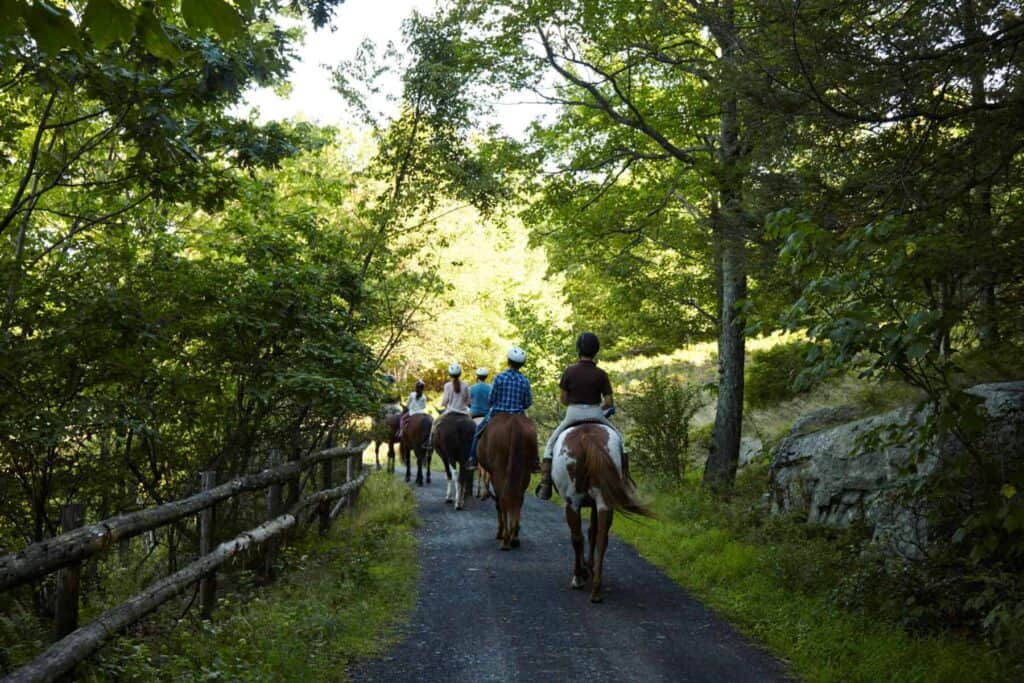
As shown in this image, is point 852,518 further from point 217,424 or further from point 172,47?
point 172,47

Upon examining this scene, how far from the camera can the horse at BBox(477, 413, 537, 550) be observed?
34.2 feet

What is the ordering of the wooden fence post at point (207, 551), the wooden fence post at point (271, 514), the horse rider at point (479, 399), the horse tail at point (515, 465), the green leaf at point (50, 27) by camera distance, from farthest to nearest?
the horse rider at point (479, 399)
the horse tail at point (515, 465)
the wooden fence post at point (271, 514)
the wooden fence post at point (207, 551)
the green leaf at point (50, 27)

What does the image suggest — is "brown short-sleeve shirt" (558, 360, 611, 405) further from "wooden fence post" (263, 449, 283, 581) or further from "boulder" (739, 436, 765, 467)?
"boulder" (739, 436, 765, 467)

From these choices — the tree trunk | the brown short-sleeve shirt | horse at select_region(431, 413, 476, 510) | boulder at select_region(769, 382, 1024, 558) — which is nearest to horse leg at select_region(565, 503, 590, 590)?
the brown short-sleeve shirt

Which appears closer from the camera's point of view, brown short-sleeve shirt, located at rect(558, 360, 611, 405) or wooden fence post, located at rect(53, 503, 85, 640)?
wooden fence post, located at rect(53, 503, 85, 640)

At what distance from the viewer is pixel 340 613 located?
274 inches

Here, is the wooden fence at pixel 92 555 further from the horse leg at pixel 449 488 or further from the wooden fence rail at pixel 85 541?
the horse leg at pixel 449 488

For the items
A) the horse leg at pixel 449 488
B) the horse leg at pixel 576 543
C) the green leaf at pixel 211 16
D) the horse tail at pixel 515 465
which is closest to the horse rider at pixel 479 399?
the horse leg at pixel 449 488

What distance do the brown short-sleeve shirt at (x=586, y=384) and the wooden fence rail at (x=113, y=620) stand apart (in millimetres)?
3344

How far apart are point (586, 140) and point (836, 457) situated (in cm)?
824

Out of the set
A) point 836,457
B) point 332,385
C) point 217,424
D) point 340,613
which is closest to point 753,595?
point 836,457

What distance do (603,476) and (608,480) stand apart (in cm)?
6

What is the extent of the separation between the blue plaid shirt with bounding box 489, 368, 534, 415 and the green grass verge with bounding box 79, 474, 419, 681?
2165mm

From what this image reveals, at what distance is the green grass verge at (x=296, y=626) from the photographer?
15.6ft
